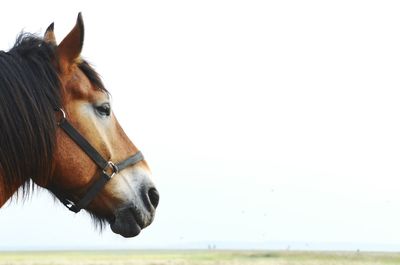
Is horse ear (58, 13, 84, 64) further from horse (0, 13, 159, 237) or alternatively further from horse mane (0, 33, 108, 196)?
horse mane (0, 33, 108, 196)

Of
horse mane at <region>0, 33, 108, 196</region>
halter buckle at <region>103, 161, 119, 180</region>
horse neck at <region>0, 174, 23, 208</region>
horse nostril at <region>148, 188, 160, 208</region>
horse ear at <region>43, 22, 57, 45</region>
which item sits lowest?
horse nostril at <region>148, 188, 160, 208</region>

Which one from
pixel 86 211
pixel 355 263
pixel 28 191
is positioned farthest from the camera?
pixel 355 263

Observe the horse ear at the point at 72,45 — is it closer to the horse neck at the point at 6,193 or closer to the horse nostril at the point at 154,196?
the horse neck at the point at 6,193

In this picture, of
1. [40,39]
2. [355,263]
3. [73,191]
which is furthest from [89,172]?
[355,263]

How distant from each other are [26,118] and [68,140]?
0.33 meters

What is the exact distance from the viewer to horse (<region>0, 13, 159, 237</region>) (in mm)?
4016

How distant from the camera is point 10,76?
4066 millimetres

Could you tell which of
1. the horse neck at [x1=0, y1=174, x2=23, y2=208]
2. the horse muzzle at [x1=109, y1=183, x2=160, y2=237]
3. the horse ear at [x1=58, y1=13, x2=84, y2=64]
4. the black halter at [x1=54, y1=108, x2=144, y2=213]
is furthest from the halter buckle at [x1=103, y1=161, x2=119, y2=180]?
the horse ear at [x1=58, y1=13, x2=84, y2=64]

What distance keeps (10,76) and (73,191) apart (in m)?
0.85

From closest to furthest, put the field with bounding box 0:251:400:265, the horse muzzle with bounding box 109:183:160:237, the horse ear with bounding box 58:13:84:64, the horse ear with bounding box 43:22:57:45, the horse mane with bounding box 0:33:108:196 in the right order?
the horse mane with bounding box 0:33:108:196, the horse ear with bounding box 58:13:84:64, the horse muzzle with bounding box 109:183:160:237, the horse ear with bounding box 43:22:57:45, the field with bounding box 0:251:400:265

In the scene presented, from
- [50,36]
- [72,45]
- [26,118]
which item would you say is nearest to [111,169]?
[26,118]

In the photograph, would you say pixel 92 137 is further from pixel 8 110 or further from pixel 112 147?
pixel 8 110

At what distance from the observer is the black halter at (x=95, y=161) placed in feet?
13.9

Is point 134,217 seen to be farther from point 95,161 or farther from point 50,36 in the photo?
point 50,36
